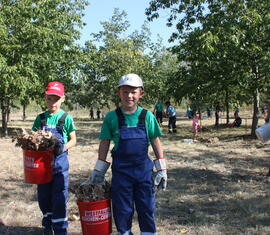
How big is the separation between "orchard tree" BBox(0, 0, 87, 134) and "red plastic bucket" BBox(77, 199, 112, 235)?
9196 mm

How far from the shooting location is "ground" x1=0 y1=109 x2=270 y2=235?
4035 mm

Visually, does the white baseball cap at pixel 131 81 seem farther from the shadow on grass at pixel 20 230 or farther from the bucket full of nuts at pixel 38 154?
the shadow on grass at pixel 20 230

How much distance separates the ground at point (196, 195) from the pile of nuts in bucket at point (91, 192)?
1.13 metres

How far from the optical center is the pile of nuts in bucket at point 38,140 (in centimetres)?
317

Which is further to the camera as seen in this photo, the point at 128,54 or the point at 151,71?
the point at 151,71

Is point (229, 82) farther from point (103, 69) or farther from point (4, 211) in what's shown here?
point (103, 69)

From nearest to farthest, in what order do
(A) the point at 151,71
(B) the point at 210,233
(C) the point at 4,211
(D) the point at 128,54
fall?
(B) the point at 210,233 → (C) the point at 4,211 → (D) the point at 128,54 → (A) the point at 151,71

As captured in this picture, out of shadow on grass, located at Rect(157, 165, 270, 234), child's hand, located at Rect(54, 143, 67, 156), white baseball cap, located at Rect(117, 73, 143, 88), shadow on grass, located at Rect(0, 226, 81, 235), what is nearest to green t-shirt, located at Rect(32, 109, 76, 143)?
child's hand, located at Rect(54, 143, 67, 156)

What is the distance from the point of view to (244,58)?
11453 mm

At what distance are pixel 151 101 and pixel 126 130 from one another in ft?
84.4

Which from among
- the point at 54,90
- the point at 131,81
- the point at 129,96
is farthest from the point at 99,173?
the point at 54,90

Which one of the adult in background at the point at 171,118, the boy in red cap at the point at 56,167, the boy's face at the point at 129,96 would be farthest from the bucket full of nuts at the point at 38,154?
the adult in background at the point at 171,118

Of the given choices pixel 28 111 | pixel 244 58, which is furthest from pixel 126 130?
pixel 28 111

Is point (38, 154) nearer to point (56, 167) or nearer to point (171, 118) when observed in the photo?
point (56, 167)
